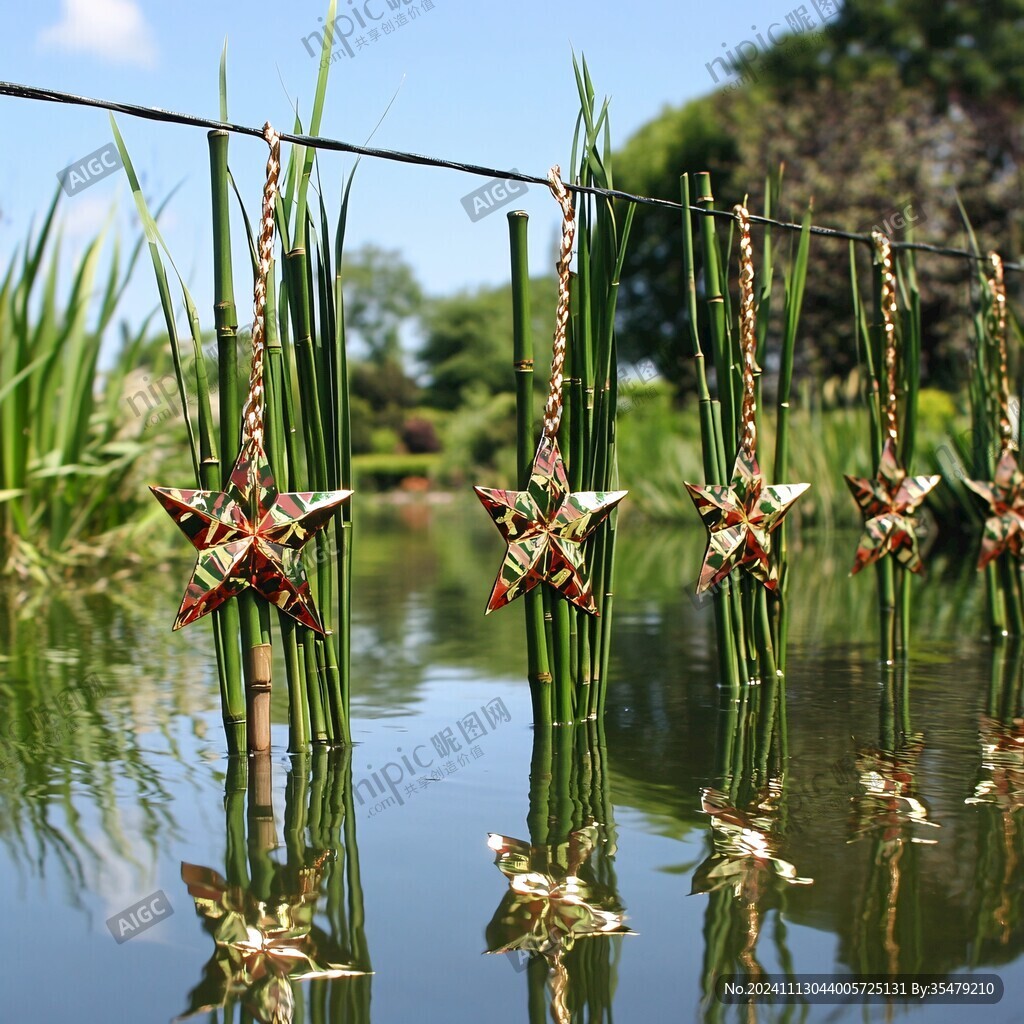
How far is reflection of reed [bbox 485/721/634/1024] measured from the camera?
47.4 inches

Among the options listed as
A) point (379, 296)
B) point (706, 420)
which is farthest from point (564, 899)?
point (379, 296)

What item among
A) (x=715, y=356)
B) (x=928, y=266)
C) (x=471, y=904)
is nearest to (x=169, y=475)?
(x=715, y=356)

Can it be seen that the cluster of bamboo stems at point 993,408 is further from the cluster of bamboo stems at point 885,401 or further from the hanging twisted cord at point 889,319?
the hanging twisted cord at point 889,319

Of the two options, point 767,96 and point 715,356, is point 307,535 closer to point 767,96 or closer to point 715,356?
point 715,356

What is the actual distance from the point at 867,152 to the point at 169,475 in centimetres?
1234

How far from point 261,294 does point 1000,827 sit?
1392mm

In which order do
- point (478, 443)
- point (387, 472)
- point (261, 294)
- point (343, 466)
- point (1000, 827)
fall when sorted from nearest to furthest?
point (1000, 827) → point (261, 294) → point (343, 466) → point (478, 443) → point (387, 472)

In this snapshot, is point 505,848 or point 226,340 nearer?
point 505,848

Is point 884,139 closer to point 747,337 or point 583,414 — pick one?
point 747,337

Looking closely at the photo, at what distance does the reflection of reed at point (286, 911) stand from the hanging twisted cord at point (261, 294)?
58 centimetres

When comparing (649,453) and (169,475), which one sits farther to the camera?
(649,453)

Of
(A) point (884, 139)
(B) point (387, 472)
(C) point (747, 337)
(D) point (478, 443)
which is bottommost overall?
(B) point (387, 472)

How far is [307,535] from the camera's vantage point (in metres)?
1.92

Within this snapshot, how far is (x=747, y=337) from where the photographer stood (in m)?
2.57
